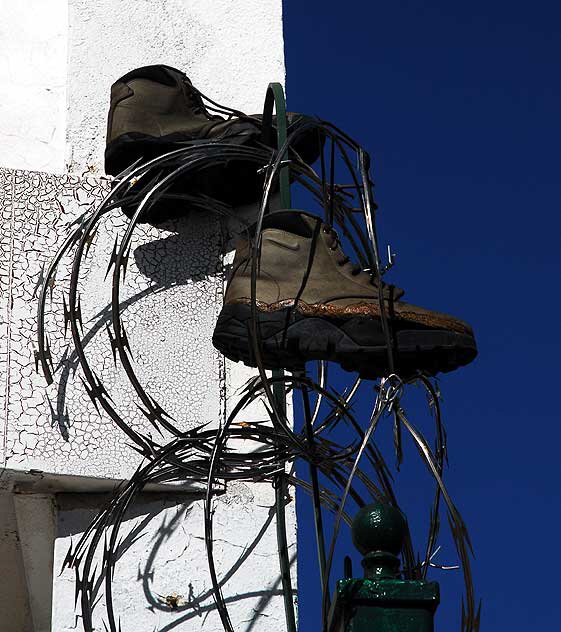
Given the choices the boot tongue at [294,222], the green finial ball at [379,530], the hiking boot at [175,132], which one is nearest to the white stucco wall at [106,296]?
the hiking boot at [175,132]

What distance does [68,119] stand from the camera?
3900mm

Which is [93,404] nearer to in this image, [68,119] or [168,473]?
[168,473]

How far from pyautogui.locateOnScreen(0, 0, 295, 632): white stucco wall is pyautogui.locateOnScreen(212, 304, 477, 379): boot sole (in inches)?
30.6

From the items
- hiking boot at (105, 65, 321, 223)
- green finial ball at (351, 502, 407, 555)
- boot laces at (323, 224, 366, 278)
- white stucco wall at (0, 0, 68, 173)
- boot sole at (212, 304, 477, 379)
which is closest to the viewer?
green finial ball at (351, 502, 407, 555)

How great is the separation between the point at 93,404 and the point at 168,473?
0.33 metres

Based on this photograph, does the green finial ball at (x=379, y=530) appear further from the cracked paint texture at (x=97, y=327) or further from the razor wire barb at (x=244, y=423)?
the cracked paint texture at (x=97, y=327)

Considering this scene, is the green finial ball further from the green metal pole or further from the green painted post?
the green metal pole

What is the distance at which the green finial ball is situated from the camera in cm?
226

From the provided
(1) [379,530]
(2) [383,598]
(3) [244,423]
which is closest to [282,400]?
(3) [244,423]

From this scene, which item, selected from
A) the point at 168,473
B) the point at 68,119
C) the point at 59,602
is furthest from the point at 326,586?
the point at 68,119

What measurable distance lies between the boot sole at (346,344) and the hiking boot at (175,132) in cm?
83

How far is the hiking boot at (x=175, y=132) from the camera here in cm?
357

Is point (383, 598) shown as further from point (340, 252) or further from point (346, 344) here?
point (340, 252)

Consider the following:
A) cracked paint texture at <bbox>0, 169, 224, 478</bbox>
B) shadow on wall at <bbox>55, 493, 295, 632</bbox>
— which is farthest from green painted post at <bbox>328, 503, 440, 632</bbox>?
cracked paint texture at <bbox>0, 169, 224, 478</bbox>
